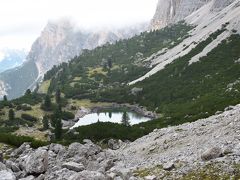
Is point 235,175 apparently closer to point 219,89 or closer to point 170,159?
point 170,159

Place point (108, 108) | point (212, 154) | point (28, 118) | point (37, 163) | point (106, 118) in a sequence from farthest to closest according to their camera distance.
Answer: point (108, 108), point (106, 118), point (28, 118), point (37, 163), point (212, 154)

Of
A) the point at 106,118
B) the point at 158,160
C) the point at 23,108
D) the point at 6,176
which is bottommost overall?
the point at 6,176

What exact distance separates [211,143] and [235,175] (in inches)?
419

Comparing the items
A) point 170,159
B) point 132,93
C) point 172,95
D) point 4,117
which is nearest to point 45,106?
point 4,117

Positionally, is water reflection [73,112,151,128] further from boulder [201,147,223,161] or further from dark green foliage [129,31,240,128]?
boulder [201,147,223,161]

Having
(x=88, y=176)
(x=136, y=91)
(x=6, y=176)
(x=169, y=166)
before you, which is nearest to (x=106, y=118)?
(x=136, y=91)

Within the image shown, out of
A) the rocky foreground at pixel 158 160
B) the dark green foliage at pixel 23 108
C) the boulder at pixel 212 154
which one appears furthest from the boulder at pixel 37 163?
Result: the dark green foliage at pixel 23 108

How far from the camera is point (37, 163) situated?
45.4 m

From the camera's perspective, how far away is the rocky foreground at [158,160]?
37.1 m

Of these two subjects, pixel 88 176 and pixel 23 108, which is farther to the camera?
pixel 23 108

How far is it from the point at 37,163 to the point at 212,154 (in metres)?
17.9

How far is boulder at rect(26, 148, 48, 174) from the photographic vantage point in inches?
1763

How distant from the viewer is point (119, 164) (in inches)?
1965

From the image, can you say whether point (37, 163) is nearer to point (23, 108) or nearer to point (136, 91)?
point (23, 108)
